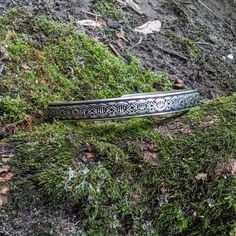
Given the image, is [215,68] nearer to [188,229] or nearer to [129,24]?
[129,24]

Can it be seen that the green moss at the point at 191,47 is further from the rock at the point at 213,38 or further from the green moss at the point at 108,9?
the green moss at the point at 108,9

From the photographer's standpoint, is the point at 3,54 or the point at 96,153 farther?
the point at 3,54

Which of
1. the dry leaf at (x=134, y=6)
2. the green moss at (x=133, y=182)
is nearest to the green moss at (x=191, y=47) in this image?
the dry leaf at (x=134, y=6)

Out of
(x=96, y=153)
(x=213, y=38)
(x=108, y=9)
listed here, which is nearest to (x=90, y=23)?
(x=108, y=9)

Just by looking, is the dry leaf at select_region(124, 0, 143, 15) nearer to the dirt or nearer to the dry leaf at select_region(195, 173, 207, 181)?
the dirt

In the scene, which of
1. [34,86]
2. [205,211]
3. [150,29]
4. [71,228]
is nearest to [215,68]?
[150,29]

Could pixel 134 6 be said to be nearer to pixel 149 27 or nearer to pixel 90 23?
pixel 149 27

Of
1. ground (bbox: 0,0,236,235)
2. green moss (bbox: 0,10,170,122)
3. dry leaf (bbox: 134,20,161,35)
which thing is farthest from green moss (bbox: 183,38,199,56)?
ground (bbox: 0,0,236,235)
